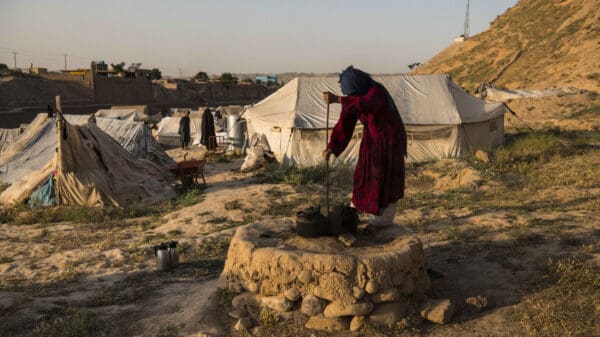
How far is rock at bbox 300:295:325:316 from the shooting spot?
3.93 metres

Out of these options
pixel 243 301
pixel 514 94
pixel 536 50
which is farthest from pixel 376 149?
pixel 536 50

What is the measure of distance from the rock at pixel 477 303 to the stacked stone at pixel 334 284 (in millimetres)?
401

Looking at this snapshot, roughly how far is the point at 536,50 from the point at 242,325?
31.0 metres

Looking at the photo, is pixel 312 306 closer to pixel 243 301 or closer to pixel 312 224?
pixel 243 301

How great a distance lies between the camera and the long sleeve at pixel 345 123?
4.43 meters

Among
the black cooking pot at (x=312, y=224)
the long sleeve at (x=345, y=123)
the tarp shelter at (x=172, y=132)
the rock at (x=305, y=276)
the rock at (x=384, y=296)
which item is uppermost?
the long sleeve at (x=345, y=123)

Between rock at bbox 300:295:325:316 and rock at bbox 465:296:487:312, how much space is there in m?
1.25

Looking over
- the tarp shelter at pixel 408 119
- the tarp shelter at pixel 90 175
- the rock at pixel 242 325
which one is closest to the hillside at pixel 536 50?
the tarp shelter at pixel 408 119

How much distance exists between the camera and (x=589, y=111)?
20.0m

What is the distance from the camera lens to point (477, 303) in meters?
4.19

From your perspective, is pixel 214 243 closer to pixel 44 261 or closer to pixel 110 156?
pixel 44 261

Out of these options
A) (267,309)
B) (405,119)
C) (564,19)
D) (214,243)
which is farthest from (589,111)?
(267,309)

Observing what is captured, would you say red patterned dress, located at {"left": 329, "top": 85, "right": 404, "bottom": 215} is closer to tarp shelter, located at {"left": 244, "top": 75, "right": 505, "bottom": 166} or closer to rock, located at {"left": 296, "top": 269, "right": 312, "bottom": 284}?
rock, located at {"left": 296, "top": 269, "right": 312, "bottom": 284}

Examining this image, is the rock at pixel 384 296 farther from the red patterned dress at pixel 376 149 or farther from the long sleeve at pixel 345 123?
the long sleeve at pixel 345 123
